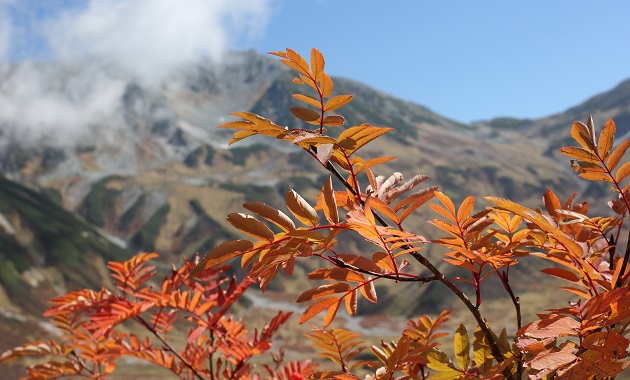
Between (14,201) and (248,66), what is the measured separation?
314 feet

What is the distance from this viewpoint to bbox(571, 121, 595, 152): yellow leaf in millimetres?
850

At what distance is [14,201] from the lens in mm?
62531

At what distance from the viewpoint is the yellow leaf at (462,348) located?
928mm

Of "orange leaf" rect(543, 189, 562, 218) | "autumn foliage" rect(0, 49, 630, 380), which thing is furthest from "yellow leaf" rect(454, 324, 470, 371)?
"orange leaf" rect(543, 189, 562, 218)

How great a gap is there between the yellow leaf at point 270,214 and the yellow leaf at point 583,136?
0.55 metres

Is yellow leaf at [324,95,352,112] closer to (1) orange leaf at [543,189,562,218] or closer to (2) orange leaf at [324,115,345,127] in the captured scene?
(2) orange leaf at [324,115,345,127]

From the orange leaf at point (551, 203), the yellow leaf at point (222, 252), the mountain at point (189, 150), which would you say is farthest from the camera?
the mountain at point (189, 150)

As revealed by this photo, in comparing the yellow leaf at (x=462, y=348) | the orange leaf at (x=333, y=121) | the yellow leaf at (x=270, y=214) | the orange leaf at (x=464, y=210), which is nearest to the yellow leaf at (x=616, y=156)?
the orange leaf at (x=464, y=210)

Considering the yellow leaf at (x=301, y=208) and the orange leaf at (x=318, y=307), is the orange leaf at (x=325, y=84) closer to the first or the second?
the yellow leaf at (x=301, y=208)

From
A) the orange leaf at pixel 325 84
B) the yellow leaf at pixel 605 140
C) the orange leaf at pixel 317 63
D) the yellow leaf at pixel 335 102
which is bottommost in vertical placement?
the yellow leaf at pixel 605 140

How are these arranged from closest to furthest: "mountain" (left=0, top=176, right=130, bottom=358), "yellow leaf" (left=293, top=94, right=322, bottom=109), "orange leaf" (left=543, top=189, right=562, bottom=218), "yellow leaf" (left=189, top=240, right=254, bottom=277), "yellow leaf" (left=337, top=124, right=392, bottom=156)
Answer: "yellow leaf" (left=189, top=240, right=254, bottom=277) < "yellow leaf" (left=337, top=124, right=392, bottom=156) < "yellow leaf" (left=293, top=94, right=322, bottom=109) < "orange leaf" (left=543, top=189, right=562, bottom=218) < "mountain" (left=0, top=176, right=130, bottom=358)

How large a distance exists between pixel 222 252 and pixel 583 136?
2.21 feet

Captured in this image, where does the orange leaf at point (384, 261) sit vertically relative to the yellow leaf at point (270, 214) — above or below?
below

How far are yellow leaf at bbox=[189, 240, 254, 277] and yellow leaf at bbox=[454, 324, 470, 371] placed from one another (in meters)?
0.51
